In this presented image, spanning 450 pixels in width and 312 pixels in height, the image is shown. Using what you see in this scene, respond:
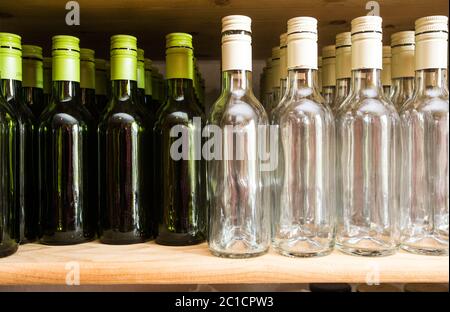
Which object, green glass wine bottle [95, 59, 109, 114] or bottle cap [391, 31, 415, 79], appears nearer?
bottle cap [391, 31, 415, 79]

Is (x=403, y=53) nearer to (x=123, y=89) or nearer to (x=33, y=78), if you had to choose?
(x=123, y=89)

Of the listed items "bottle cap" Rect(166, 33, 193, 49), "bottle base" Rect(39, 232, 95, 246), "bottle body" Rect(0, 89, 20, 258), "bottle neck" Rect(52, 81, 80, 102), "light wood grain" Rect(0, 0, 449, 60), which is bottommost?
"bottle base" Rect(39, 232, 95, 246)

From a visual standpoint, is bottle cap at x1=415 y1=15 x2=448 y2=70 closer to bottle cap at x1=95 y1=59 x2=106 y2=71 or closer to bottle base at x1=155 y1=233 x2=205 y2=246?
bottle base at x1=155 y1=233 x2=205 y2=246

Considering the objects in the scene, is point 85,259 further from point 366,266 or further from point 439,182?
point 439,182

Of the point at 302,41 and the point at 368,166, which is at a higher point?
the point at 302,41

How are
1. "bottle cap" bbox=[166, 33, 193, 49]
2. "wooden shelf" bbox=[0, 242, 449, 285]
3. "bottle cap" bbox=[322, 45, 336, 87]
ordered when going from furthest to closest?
"bottle cap" bbox=[322, 45, 336, 87] < "bottle cap" bbox=[166, 33, 193, 49] < "wooden shelf" bbox=[0, 242, 449, 285]

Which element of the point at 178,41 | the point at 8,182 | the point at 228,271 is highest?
the point at 178,41

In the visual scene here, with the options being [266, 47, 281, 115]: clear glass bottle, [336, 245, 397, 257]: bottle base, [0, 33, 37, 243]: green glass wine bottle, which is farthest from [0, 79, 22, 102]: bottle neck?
[336, 245, 397, 257]: bottle base

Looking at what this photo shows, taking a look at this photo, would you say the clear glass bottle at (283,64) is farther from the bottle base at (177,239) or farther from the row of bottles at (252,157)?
the bottle base at (177,239)

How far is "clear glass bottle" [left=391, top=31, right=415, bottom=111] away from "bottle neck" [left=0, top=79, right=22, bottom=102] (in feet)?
2.01

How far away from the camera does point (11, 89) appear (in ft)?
2.40

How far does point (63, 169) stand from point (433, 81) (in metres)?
0.57

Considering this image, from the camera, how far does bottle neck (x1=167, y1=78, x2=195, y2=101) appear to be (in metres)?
0.73

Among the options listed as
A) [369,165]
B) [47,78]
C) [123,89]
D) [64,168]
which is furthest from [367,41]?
[47,78]
